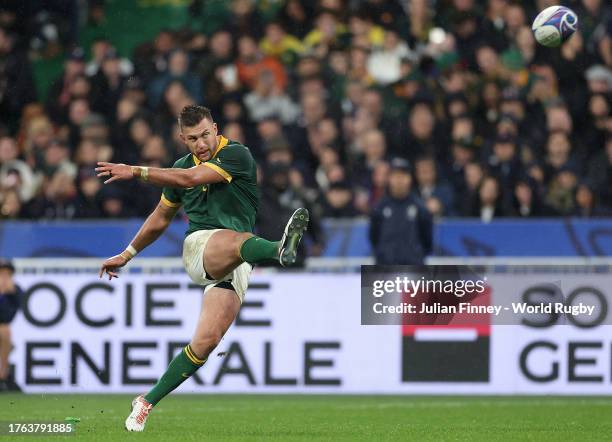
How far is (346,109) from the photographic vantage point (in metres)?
18.3

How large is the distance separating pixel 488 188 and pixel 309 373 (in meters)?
3.02

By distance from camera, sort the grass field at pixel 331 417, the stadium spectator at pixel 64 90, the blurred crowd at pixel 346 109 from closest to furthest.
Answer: the grass field at pixel 331 417, the blurred crowd at pixel 346 109, the stadium spectator at pixel 64 90

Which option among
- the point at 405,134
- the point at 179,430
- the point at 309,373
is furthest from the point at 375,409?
the point at 405,134

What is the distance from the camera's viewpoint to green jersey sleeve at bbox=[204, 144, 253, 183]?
1005cm

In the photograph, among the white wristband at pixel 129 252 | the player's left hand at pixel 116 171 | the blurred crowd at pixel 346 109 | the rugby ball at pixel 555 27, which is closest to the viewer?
the player's left hand at pixel 116 171

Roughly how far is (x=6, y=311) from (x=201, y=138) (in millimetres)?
5357

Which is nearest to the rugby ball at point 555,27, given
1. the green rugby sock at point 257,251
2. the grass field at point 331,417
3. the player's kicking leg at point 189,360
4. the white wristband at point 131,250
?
the grass field at point 331,417

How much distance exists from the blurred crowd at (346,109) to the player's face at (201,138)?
17.2 ft

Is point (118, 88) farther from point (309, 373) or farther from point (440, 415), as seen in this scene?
point (440, 415)

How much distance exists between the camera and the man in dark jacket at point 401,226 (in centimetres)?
1498

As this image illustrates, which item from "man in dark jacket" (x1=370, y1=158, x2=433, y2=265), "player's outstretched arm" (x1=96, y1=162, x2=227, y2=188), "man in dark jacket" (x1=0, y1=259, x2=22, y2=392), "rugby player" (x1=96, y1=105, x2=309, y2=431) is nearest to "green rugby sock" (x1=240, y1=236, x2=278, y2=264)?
"rugby player" (x1=96, y1=105, x2=309, y2=431)

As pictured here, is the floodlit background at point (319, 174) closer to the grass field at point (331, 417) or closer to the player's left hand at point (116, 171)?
the grass field at point (331, 417)

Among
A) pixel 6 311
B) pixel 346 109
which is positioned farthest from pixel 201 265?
pixel 346 109

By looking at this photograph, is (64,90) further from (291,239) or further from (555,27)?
(291,239)
